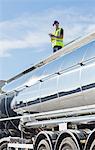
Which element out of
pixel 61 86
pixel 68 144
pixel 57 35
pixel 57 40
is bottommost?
pixel 68 144

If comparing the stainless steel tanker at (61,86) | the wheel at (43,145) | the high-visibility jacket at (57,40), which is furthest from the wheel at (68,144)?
the high-visibility jacket at (57,40)

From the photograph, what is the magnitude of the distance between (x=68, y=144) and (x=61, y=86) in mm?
1296

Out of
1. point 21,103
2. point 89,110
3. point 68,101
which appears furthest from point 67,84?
point 21,103

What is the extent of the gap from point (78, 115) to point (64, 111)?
626 mm

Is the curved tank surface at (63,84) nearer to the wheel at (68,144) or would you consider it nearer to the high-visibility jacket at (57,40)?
the wheel at (68,144)

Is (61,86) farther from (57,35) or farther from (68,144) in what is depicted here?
(57,35)

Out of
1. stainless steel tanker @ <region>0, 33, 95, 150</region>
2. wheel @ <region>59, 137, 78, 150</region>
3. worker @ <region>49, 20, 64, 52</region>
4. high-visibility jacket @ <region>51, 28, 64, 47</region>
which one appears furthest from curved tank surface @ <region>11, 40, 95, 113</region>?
worker @ <region>49, 20, 64, 52</region>

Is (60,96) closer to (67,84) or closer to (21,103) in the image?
(67,84)

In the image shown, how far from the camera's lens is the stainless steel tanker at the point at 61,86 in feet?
27.7

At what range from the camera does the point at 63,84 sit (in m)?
9.38

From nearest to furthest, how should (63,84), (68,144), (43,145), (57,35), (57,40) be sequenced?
(68,144), (63,84), (43,145), (57,40), (57,35)

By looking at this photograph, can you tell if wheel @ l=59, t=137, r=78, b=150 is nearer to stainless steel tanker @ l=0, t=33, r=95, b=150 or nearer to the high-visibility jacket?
stainless steel tanker @ l=0, t=33, r=95, b=150

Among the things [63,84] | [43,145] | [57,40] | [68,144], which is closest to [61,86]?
[63,84]

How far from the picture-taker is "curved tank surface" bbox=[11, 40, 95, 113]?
8.39m
